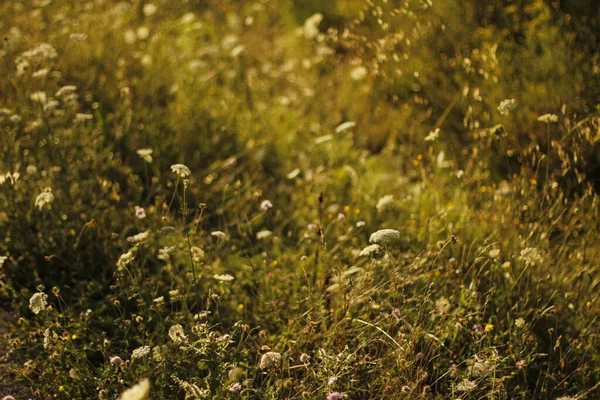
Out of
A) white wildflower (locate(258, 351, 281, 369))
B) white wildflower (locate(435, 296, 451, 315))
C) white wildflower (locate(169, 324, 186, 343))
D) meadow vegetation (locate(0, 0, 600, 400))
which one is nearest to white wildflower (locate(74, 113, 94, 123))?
meadow vegetation (locate(0, 0, 600, 400))

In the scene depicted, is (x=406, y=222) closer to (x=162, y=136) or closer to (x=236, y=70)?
(x=162, y=136)

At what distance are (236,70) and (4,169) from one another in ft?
6.60

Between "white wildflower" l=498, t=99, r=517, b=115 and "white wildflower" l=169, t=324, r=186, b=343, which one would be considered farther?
"white wildflower" l=498, t=99, r=517, b=115

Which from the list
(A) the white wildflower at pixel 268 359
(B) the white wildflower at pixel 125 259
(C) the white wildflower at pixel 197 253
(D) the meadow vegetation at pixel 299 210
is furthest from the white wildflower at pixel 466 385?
(B) the white wildflower at pixel 125 259

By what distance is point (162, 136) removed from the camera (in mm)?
3412

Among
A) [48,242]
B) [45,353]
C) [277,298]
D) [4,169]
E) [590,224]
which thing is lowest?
[590,224]

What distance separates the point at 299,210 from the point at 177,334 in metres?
1.33

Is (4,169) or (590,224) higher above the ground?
(4,169)

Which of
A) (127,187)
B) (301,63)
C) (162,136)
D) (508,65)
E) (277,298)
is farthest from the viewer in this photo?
(301,63)

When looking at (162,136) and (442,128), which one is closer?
(162,136)

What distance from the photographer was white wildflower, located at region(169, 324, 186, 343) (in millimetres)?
1858

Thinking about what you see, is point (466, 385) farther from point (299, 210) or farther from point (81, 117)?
point (81, 117)

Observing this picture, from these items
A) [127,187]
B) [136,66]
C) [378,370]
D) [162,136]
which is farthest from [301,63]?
[378,370]

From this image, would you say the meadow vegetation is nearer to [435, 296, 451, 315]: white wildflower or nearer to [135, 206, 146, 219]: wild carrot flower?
[435, 296, 451, 315]: white wildflower
